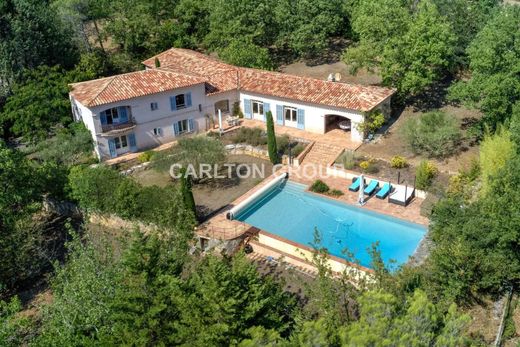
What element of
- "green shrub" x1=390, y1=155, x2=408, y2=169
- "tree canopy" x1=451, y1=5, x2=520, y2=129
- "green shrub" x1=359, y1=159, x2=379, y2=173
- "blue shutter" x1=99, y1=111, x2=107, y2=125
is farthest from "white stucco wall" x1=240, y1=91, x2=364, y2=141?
"blue shutter" x1=99, y1=111, x2=107, y2=125

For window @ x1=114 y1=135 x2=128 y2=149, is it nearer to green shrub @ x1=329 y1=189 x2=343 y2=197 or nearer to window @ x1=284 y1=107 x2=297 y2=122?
window @ x1=284 y1=107 x2=297 y2=122

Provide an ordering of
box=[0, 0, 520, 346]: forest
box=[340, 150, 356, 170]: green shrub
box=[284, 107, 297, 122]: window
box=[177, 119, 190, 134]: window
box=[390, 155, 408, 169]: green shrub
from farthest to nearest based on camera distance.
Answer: box=[177, 119, 190, 134]: window, box=[284, 107, 297, 122]: window, box=[340, 150, 356, 170]: green shrub, box=[390, 155, 408, 169]: green shrub, box=[0, 0, 520, 346]: forest

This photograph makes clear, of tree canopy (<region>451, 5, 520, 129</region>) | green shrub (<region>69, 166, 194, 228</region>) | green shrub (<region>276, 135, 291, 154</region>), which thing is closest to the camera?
green shrub (<region>69, 166, 194, 228</region>)

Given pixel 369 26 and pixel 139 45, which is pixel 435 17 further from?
pixel 139 45

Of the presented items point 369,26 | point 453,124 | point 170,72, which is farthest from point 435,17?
point 170,72

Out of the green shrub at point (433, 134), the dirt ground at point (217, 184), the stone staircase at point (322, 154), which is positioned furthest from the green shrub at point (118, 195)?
the green shrub at point (433, 134)

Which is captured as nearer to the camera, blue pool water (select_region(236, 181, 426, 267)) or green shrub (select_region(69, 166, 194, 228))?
blue pool water (select_region(236, 181, 426, 267))

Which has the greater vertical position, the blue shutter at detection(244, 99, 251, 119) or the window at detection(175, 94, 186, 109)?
the window at detection(175, 94, 186, 109)
